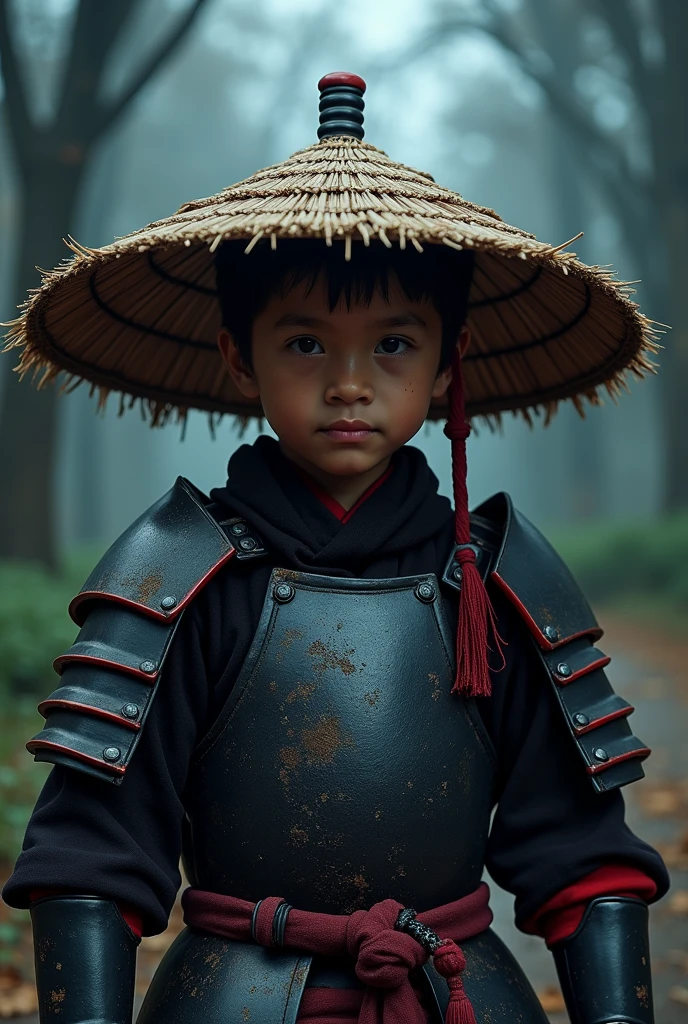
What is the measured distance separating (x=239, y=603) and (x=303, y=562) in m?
0.12

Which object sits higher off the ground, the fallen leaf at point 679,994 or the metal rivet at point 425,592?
the metal rivet at point 425,592

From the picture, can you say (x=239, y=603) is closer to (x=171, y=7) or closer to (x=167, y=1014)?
(x=167, y=1014)

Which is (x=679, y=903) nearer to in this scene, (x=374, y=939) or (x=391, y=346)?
(x=374, y=939)

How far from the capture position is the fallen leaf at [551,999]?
3.00 m

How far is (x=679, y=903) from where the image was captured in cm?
360

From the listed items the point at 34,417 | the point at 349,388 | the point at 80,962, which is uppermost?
the point at 34,417

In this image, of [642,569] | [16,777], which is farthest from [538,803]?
[642,569]

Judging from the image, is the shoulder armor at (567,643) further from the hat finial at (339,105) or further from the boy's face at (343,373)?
the hat finial at (339,105)

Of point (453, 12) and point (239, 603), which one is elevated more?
point (453, 12)

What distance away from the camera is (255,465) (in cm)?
186

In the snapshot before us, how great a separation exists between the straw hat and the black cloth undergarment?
0.36m

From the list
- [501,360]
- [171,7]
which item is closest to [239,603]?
[501,360]

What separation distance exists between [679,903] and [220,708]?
8.13ft

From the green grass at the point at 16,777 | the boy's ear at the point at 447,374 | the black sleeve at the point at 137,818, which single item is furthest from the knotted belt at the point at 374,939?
the green grass at the point at 16,777
